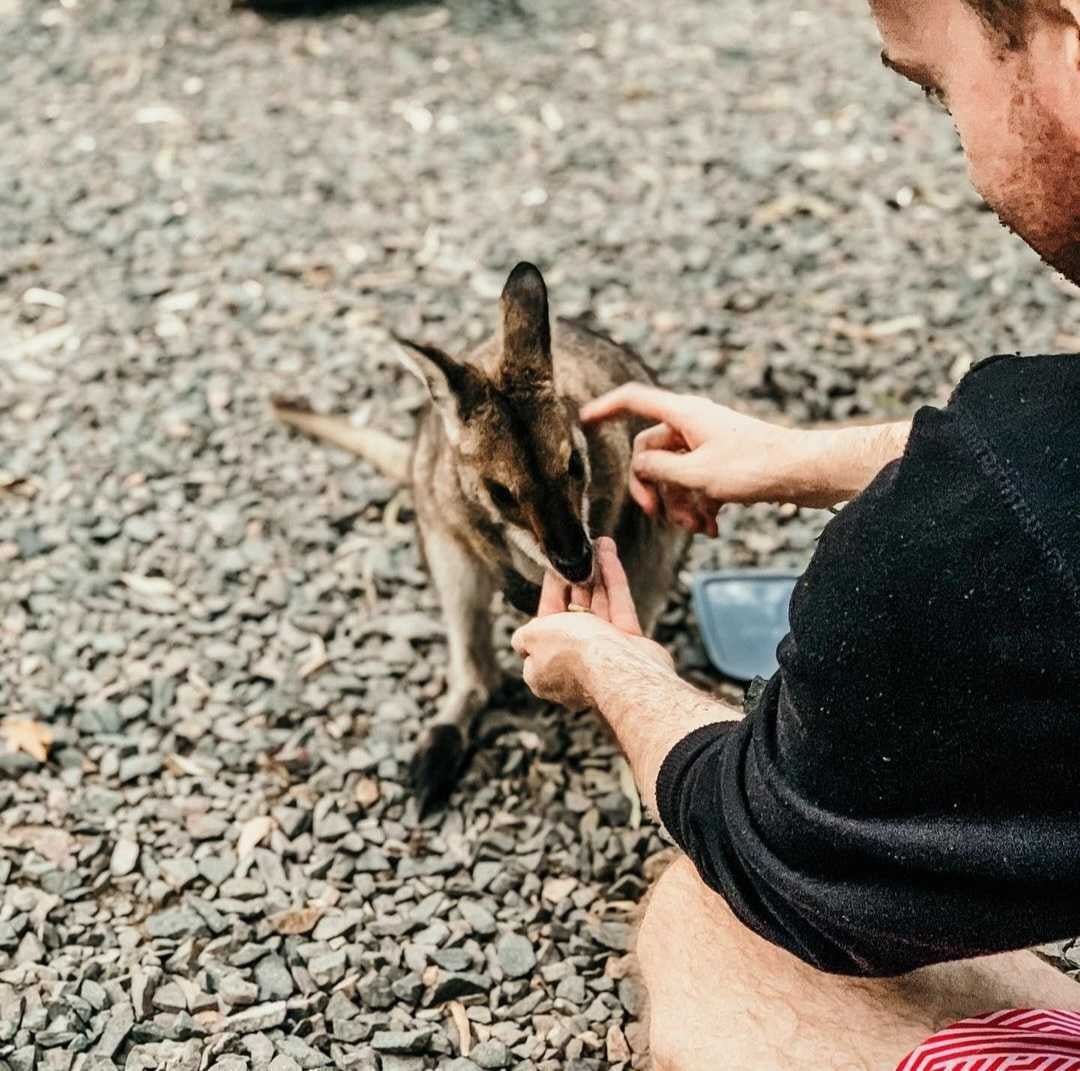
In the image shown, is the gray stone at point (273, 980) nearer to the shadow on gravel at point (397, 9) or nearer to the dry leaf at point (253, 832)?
the dry leaf at point (253, 832)

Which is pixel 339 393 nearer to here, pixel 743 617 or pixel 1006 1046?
pixel 743 617

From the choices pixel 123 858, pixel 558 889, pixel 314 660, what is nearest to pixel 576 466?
pixel 558 889

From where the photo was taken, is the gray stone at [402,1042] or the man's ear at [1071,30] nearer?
the man's ear at [1071,30]

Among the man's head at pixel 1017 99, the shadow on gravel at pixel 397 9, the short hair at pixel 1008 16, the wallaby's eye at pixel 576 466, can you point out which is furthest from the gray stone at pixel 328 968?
the shadow on gravel at pixel 397 9

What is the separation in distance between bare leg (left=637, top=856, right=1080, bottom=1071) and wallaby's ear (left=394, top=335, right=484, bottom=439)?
0.92 m

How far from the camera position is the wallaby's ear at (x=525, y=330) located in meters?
2.31

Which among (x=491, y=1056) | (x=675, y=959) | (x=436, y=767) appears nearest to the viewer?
(x=675, y=959)

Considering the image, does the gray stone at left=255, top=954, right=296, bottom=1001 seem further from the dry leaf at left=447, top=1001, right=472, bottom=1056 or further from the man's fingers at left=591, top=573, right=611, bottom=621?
the man's fingers at left=591, top=573, right=611, bottom=621

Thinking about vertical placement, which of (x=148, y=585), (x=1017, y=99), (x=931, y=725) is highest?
(x=1017, y=99)

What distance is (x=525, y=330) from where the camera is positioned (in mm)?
2330

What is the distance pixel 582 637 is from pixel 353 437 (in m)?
1.42

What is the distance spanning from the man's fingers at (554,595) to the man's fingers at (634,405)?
1.09 feet

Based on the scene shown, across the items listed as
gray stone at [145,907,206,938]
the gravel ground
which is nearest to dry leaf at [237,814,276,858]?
the gravel ground

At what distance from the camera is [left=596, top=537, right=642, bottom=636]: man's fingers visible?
217 cm
